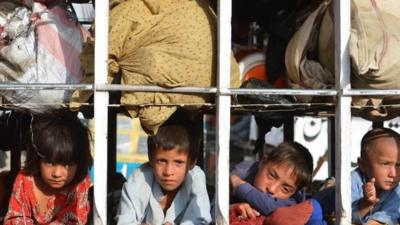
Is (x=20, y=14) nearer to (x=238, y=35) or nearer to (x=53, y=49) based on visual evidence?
(x=53, y=49)

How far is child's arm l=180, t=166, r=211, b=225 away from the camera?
2818 mm

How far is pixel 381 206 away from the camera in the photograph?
9.73 ft

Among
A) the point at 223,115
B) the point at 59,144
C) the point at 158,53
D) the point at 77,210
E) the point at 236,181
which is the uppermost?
the point at 158,53

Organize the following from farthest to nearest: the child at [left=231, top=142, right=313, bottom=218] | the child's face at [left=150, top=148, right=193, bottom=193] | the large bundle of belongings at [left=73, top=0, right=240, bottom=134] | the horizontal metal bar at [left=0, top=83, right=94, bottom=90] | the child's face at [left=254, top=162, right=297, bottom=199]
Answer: the child's face at [left=254, top=162, right=297, bottom=199] < the child at [left=231, top=142, right=313, bottom=218] < the child's face at [left=150, top=148, right=193, bottom=193] < the large bundle of belongings at [left=73, top=0, right=240, bottom=134] < the horizontal metal bar at [left=0, top=83, right=94, bottom=90]

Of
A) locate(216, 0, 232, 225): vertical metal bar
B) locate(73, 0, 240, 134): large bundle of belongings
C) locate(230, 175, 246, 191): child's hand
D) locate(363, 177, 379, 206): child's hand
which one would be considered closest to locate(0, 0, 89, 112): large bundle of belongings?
locate(73, 0, 240, 134): large bundle of belongings

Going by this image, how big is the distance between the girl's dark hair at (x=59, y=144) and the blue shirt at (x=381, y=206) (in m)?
1.05

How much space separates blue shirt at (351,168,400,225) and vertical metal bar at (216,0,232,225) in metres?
0.62

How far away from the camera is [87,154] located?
3.02 metres

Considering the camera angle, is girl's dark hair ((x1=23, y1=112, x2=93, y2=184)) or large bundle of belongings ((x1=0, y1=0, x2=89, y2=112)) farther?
girl's dark hair ((x1=23, y1=112, x2=93, y2=184))

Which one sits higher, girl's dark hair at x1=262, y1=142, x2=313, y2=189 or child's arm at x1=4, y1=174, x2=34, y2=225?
girl's dark hair at x1=262, y1=142, x2=313, y2=189

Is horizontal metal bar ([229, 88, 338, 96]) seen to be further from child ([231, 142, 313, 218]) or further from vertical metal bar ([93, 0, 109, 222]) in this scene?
child ([231, 142, 313, 218])

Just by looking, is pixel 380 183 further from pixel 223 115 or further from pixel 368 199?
pixel 223 115

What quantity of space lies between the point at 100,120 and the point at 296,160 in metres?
0.95

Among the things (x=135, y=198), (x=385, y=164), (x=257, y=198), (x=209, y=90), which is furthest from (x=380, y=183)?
(x=135, y=198)
